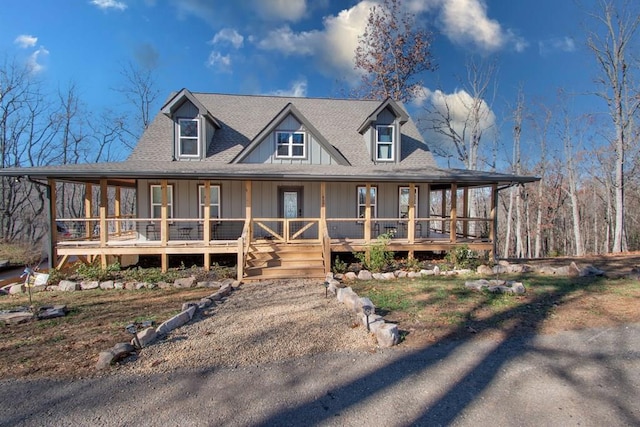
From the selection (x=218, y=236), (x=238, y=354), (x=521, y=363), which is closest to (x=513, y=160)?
(x=218, y=236)

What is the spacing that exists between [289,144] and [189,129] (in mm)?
4136

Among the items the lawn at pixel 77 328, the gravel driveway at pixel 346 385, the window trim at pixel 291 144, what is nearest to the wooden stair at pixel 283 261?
the lawn at pixel 77 328

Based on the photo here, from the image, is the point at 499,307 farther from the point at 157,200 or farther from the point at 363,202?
the point at 157,200

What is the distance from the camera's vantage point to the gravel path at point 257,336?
179 inches

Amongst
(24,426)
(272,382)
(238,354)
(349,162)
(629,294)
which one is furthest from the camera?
(349,162)

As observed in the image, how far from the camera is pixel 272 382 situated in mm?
3941

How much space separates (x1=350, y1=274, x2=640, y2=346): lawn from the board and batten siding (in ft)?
22.0

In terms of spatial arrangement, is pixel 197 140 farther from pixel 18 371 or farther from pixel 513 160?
pixel 513 160

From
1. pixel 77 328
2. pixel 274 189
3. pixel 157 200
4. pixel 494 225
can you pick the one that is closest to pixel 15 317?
pixel 77 328

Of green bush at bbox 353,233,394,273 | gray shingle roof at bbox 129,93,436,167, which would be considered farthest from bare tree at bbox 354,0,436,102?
green bush at bbox 353,233,394,273

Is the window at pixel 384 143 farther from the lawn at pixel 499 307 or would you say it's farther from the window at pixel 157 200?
the window at pixel 157 200

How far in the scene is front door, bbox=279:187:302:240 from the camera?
1402cm

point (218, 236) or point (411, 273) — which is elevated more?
point (218, 236)

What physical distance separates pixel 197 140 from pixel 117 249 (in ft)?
17.3
